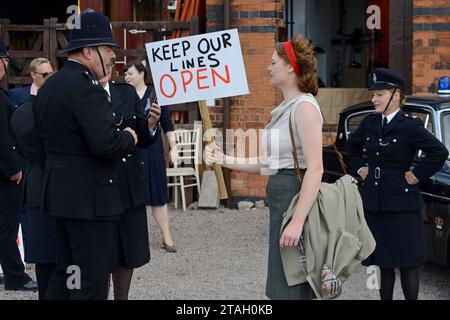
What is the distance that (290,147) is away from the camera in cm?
480

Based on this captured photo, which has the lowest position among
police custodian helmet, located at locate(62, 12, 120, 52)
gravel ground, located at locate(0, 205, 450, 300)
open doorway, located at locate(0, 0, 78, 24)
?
gravel ground, located at locate(0, 205, 450, 300)

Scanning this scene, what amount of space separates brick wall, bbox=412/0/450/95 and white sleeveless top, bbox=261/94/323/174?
639 cm

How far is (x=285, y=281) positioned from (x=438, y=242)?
2.69 meters

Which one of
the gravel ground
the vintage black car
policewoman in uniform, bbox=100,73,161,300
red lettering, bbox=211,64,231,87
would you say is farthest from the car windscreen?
policewoman in uniform, bbox=100,73,161,300

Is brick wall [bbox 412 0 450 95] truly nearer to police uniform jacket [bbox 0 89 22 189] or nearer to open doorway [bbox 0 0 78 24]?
police uniform jacket [bbox 0 89 22 189]

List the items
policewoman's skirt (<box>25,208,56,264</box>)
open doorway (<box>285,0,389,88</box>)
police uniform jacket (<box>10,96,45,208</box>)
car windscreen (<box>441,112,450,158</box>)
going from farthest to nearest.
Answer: open doorway (<box>285,0,389,88</box>), car windscreen (<box>441,112,450,158</box>), police uniform jacket (<box>10,96,45,208</box>), policewoman's skirt (<box>25,208,56,264</box>)

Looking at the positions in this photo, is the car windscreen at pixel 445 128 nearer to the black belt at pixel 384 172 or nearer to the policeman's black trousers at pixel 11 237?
the black belt at pixel 384 172

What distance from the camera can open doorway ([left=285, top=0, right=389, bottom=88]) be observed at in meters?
14.6

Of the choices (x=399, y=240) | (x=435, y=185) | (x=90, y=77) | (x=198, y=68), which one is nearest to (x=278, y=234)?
(x=90, y=77)

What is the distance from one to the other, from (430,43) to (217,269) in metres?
4.35

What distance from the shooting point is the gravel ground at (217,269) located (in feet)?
→ 24.5

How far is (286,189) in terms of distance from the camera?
4852 mm

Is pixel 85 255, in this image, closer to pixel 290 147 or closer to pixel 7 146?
pixel 290 147

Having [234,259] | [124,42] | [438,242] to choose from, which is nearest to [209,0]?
[124,42]
